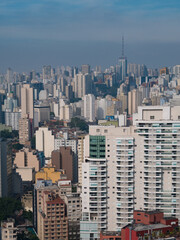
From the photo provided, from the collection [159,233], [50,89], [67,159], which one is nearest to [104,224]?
[159,233]

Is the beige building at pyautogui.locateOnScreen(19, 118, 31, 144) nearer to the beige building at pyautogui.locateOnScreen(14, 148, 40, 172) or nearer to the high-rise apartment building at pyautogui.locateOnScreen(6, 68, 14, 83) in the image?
the high-rise apartment building at pyautogui.locateOnScreen(6, 68, 14, 83)

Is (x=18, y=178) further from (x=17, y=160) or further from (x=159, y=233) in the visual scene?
(x=159, y=233)

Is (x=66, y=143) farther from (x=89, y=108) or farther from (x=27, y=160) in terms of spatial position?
(x=89, y=108)

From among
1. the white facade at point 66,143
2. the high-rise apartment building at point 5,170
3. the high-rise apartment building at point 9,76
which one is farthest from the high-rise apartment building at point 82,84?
the high-rise apartment building at point 5,170

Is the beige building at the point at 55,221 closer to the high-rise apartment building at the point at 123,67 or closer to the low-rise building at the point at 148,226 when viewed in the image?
the low-rise building at the point at 148,226

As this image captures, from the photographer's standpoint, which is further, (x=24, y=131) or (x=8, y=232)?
(x=24, y=131)

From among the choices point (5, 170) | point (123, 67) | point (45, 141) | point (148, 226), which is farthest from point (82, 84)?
point (148, 226)
